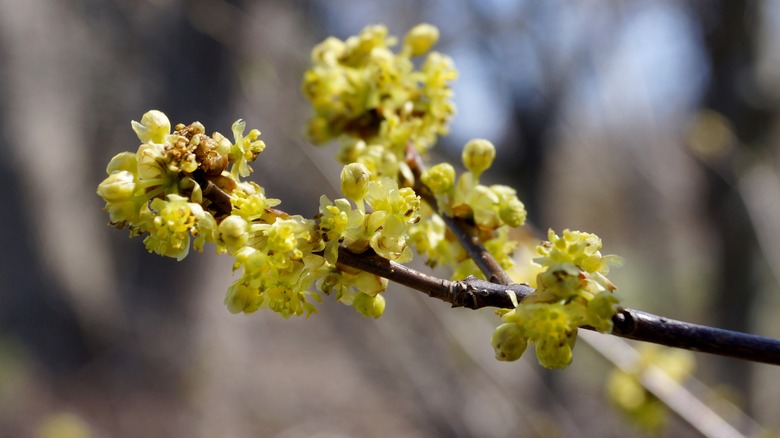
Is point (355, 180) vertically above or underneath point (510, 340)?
above

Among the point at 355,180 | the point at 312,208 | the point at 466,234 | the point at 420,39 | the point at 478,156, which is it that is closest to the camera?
the point at 355,180

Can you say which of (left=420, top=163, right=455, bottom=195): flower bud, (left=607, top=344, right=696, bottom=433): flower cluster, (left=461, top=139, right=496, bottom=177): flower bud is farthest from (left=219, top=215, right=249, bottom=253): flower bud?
(left=607, top=344, right=696, bottom=433): flower cluster

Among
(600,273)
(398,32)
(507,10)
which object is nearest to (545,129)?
(507,10)

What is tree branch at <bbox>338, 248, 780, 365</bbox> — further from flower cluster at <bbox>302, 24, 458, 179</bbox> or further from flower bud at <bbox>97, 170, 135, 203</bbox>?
flower cluster at <bbox>302, 24, 458, 179</bbox>

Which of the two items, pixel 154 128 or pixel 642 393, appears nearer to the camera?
pixel 154 128

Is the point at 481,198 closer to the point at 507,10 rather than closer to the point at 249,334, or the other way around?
the point at 507,10

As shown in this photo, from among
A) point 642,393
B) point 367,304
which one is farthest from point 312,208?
point 367,304

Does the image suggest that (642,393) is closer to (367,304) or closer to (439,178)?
(439,178)
